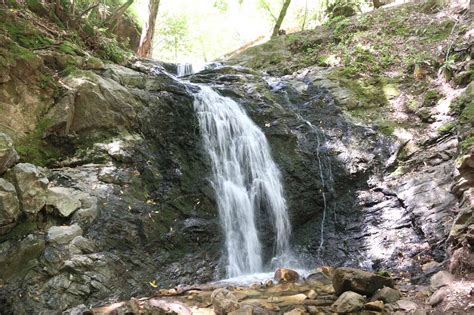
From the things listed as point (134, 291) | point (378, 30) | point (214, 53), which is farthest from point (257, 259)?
point (214, 53)

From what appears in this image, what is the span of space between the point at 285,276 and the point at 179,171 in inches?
106

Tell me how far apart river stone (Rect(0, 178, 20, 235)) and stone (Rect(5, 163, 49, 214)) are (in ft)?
0.40

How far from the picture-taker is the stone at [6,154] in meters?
4.50

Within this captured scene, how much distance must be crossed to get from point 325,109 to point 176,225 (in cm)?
507

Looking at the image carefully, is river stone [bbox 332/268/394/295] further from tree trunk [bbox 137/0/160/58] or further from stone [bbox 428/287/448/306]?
tree trunk [bbox 137/0/160/58]

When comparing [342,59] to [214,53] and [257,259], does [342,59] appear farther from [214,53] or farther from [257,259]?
[214,53]

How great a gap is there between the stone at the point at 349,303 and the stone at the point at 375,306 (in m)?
0.07

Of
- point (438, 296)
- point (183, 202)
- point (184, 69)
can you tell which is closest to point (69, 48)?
point (183, 202)

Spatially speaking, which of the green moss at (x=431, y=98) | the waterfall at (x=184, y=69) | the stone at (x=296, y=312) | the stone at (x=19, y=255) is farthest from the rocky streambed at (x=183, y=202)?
the waterfall at (x=184, y=69)

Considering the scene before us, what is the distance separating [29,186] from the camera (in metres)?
4.72

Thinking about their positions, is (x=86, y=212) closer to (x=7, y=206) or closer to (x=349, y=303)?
(x=7, y=206)

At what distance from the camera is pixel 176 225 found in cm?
606

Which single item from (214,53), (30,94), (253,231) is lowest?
(253,231)

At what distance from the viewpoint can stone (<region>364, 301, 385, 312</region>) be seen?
408cm
